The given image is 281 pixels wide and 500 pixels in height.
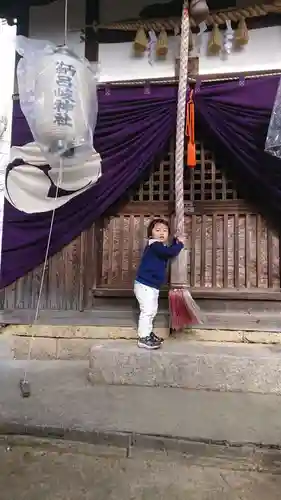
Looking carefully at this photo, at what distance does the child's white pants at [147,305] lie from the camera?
4887 millimetres

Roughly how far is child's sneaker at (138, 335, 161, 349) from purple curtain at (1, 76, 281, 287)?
4.90ft

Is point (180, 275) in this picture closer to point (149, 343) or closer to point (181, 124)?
point (149, 343)

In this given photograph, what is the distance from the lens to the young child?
15.9ft

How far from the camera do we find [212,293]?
17.4 feet

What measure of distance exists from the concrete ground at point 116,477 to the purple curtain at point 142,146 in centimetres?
270

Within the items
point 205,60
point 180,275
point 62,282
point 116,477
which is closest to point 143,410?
point 116,477

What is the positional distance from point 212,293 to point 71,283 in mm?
1658

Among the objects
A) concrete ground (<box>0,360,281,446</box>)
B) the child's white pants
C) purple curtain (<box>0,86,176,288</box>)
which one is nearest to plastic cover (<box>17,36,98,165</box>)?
purple curtain (<box>0,86,176,288</box>)

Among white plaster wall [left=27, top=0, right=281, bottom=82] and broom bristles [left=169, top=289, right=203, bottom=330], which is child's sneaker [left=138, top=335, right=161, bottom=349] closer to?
broom bristles [left=169, top=289, right=203, bottom=330]

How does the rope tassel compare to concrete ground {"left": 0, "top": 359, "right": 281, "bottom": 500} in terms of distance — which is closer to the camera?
concrete ground {"left": 0, "top": 359, "right": 281, "bottom": 500}

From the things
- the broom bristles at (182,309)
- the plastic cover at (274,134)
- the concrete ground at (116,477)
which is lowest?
the concrete ground at (116,477)

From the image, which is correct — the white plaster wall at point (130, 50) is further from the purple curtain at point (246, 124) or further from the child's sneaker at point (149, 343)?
the child's sneaker at point (149, 343)

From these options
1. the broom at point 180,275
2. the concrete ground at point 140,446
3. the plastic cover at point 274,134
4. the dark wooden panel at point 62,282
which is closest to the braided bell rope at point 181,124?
the broom at point 180,275

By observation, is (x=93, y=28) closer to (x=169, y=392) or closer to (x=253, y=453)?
(x=169, y=392)
